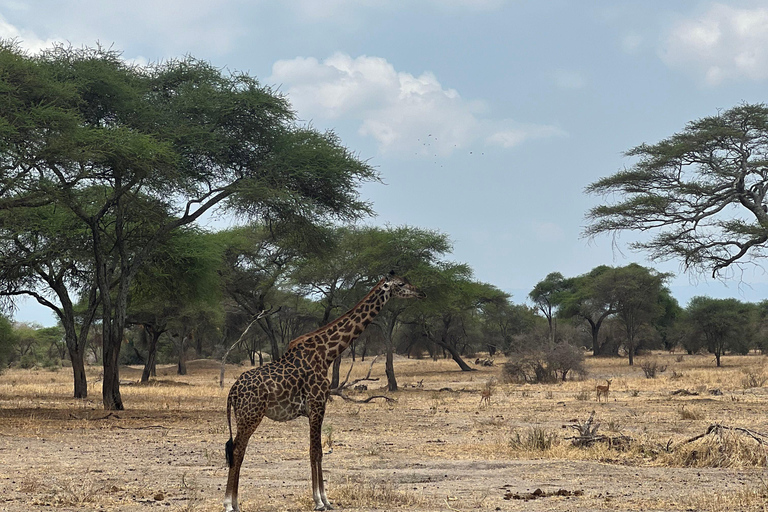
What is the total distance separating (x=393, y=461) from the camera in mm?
12023

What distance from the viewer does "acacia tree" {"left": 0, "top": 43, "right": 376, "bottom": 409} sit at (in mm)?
17750

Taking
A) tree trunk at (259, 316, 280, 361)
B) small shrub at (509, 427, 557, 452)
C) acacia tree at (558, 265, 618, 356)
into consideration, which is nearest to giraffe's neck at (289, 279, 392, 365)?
small shrub at (509, 427, 557, 452)

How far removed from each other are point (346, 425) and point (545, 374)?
18821 mm

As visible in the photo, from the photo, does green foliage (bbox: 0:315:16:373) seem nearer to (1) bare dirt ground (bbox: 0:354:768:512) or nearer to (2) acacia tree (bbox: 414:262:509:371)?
(1) bare dirt ground (bbox: 0:354:768:512)

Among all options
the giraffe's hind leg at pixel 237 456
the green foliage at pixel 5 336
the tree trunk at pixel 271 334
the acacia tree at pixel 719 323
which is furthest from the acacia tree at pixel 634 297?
the giraffe's hind leg at pixel 237 456

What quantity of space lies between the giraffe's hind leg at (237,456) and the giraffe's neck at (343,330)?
96cm

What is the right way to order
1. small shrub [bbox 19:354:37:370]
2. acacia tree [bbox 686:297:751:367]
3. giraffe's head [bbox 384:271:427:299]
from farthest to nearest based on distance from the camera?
1. small shrub [bbox 19:354:37:370]
2. acacia tree [bbox 686:297:751:367]
3. giraffe's head [bbox 384:271:427:299]

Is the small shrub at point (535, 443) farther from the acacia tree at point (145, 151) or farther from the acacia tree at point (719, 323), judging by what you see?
the acacia tree at point (719, 323)

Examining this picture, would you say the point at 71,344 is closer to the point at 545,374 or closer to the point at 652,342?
the point at 545,374

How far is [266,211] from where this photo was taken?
72.9 ft

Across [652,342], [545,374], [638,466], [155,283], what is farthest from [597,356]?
[638,466]

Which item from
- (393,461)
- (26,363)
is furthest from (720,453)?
(26,363)

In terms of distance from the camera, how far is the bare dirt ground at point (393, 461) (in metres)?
8.50

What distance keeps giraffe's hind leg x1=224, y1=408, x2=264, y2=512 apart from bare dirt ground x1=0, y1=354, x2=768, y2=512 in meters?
0.49
